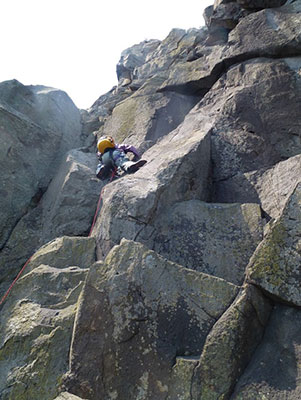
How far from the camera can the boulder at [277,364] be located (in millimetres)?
5160

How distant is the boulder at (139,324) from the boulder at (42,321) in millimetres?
1079

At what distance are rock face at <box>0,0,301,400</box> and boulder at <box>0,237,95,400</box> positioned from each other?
0.04 metres

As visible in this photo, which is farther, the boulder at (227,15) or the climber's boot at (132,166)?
the boulder at (227,15)

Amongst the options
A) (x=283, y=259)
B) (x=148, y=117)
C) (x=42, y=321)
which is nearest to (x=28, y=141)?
(x=148, y=117)

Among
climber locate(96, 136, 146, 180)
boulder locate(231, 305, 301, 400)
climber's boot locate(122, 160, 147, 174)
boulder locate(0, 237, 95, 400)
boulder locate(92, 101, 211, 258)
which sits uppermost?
climber locate(96, 136, 146, 180)

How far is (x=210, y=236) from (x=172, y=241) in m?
1.04

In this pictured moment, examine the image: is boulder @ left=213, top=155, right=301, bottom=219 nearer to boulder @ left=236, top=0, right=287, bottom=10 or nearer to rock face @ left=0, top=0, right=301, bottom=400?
rock face @ left=0, top=0, right=301, bottom=400

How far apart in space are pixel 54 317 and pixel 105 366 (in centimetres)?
248

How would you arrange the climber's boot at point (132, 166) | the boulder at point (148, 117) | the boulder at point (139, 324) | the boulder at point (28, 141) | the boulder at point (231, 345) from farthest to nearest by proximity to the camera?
the boulder at point (148, 117), the boulder at point (28, 141), the climber's boot at point (132, 166), the boulder at point (139, 324), the boulder at point (231, 345)

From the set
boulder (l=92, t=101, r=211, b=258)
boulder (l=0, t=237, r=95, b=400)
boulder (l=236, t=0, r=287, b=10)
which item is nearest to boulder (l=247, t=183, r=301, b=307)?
boulder (l=92, t=101, r=211, b=258)

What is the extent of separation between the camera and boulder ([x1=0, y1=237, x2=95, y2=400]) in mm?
7254

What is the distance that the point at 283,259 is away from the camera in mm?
6273

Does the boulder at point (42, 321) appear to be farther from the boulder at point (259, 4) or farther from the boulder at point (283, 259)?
the boulder at point (259, 4)

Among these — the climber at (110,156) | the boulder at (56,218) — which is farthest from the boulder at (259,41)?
the boulder at (56,218)
